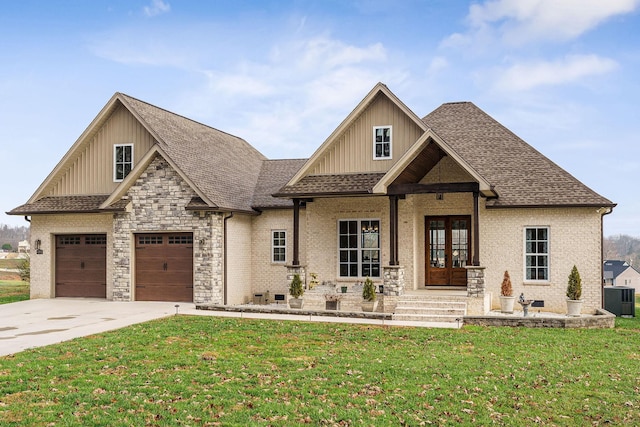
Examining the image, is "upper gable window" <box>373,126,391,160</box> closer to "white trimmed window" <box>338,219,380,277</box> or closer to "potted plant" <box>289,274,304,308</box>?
"white trimmed window" <box>338,219,380,277</box>

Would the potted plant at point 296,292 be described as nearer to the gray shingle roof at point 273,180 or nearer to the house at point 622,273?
the gray shingle roof at point 273,180

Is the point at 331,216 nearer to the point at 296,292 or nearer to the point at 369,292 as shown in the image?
the point at 296,292

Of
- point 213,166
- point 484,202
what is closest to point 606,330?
point 484,202

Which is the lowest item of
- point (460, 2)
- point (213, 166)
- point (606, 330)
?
point (606, 330)

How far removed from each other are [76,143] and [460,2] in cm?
1450

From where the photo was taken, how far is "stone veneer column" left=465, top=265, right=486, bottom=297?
707 inches

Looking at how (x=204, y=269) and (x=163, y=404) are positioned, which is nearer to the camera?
(x=163, y=404)

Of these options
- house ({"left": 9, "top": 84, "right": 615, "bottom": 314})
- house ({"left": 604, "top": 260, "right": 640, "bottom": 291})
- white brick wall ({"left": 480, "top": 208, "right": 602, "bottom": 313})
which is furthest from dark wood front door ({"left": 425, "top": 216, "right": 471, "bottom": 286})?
house ({"left": 604, "top": 260, "right": 640, "bottom": 291})

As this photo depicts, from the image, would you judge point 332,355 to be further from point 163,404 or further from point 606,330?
point 606,330

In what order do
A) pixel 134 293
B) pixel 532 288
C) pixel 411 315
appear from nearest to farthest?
1. pixel 411 315
2. pixel 532 288
3. pixel 134 293

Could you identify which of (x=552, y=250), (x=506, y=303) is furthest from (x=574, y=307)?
(x=552, y=250)

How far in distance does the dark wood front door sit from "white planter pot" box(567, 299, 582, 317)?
3.65 meters

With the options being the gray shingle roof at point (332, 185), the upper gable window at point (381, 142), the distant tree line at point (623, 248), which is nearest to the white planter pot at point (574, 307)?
the gray shingle roof at point (332, 185)

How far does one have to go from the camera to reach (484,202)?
20219 millimetres
